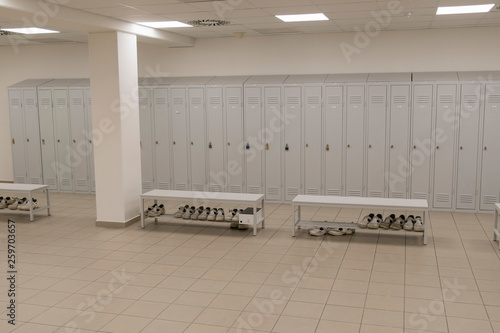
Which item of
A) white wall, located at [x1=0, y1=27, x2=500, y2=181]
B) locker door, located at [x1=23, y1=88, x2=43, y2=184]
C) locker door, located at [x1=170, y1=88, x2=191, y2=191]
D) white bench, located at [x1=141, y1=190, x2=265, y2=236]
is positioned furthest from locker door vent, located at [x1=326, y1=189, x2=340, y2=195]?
locker door, located at [x1=23, y1=88, x2=43, y2=184]

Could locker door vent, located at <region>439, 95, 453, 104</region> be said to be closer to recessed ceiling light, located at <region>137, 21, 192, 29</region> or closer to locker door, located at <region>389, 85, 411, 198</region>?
locker door, located at <region>389, 85, 411, 198</region>

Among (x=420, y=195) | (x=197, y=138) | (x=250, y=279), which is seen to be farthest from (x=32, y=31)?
(x=420, y=195)

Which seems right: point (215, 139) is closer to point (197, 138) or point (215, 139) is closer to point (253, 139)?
point (197, 138)

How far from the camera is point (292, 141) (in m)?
9.15

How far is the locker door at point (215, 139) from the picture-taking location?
9.45 metres

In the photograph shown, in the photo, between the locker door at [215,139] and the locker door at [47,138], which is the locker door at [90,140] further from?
the locker door at [215,139]

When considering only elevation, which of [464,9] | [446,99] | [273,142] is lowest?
[273,142]

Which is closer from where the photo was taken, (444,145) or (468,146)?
(468,146)

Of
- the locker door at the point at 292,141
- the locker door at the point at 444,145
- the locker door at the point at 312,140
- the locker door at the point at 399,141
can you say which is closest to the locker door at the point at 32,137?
the locker door at the point at 292,141

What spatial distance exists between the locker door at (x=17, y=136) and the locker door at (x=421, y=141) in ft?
26.8

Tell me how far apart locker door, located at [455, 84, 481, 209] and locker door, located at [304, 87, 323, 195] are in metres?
2.41

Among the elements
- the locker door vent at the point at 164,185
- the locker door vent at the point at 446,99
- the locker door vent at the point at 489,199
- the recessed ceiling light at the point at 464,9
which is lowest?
the locker door vent at the point at 489,199

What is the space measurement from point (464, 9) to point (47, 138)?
27.8ft

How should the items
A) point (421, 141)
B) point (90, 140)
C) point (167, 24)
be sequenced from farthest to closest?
point (90, 140) → point (421, 141) → point (167, 24)
